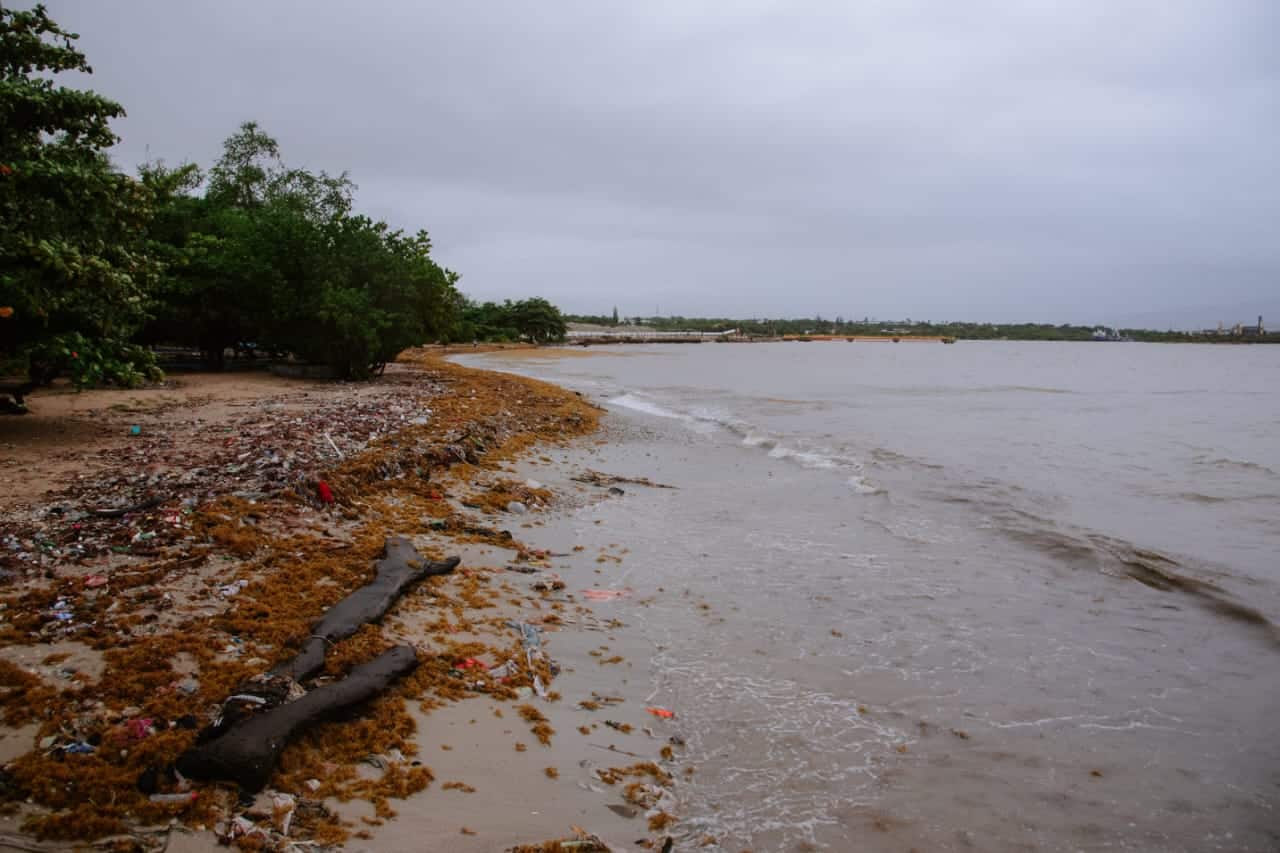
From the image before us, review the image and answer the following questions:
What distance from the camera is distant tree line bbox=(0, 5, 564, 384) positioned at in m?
8.95

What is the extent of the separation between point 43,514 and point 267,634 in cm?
350

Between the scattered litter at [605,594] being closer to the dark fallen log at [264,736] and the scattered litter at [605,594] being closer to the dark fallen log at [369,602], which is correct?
the dark fallen log at [369,602]

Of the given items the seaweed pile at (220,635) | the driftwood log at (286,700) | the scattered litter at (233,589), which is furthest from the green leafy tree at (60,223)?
the driftwood log at (286,700)

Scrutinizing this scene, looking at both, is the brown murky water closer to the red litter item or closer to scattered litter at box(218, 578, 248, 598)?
the red litter item

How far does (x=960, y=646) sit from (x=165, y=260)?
1976 centimetres

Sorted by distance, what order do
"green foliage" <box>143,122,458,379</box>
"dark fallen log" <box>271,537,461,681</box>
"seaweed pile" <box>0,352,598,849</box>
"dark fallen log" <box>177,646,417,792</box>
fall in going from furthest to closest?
"green foliage" <box>143,122,458,379</box> < "dark fallen log" <box>271,537,461,681</box> < "dark fallen log" <box>177,646,417,792</box> < "seaweed pile" <box>0,352,598,849</box>

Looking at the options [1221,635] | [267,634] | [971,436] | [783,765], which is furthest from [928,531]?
[971,436]

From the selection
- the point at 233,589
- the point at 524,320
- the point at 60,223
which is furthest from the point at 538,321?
the point at 233,589

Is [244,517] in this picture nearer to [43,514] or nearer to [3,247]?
[43,514]

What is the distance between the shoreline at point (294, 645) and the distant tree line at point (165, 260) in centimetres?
238

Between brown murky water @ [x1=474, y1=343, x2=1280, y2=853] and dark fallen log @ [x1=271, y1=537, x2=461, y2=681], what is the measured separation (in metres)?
1.80

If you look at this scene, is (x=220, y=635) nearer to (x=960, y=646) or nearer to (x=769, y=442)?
(x=960, y=646)

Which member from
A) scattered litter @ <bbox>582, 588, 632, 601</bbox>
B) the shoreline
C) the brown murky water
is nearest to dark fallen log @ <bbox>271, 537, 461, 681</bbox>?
the shoreline

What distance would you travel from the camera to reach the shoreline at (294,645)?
3.07 metres
